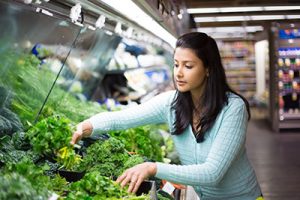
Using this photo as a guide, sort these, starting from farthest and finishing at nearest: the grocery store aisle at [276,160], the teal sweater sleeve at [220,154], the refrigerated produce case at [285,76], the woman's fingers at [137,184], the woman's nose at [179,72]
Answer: the refrigerated produce case at [285,76], the grocery store aisle at [276,160], the woman's nose at [179,72], the teal sweater sleeve at [220,154], the woman's fingers at [137,184]

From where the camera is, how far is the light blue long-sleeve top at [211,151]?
7.82 ft

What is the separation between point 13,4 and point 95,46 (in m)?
2.84

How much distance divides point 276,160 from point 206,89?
22.7 ft

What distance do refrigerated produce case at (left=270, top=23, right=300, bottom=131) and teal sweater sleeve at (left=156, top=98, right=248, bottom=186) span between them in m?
10.9

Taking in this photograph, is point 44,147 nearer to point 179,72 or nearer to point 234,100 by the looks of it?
point 179,72

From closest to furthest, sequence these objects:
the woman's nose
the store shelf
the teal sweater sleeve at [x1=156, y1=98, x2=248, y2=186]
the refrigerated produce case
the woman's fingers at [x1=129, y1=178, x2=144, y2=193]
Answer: the woman's fingers at [x1=129, y1=178, x2=144, y2=193]
the teal sweater sleeve at [x1=156, y1=98, x2=248, y2=186]
the woman's nose
the refrigerated produce case
the store shelf

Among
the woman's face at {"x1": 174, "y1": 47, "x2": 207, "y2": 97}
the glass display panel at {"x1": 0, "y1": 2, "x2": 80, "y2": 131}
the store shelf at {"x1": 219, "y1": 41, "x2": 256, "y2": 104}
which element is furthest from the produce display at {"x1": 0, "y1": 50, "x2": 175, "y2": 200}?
the store shelf at {"x1": 219, "y1": 41, "x2": 256, "y2": 104}

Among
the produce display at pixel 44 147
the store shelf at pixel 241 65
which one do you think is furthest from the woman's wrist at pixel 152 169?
the store shelf at pixel 241 65

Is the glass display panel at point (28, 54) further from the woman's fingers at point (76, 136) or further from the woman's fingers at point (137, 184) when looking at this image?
the woman's fingers at point (137, 184)

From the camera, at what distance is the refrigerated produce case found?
13172 millimetres

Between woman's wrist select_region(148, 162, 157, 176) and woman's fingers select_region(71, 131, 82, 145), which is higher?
woman's fingers select_region(71, 131, 82, 145)

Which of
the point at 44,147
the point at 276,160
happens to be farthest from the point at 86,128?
the point at 276,160

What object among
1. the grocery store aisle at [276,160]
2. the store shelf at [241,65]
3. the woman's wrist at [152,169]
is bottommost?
the grocery store aisle at [276,160]

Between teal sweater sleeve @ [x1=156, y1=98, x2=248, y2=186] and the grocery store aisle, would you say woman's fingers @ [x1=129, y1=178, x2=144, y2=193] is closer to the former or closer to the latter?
teal sweater sleeve @ [x1=156, y1=98, x2=248, y2=186]
